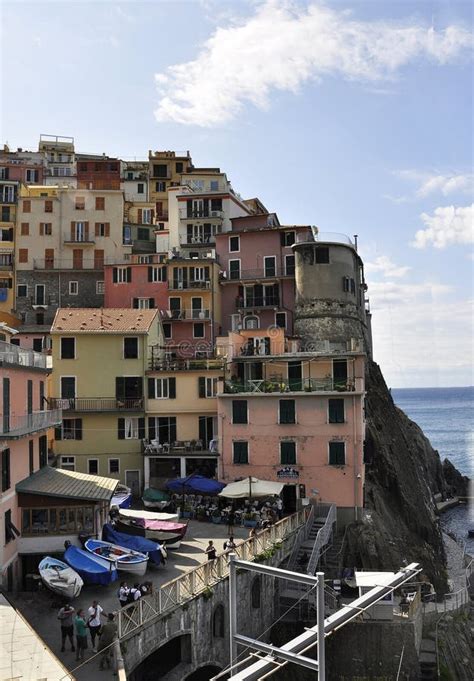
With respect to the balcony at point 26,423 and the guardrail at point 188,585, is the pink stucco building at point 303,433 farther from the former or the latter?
the balcony at point 26,423

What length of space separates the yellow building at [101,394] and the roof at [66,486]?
12.2 meters

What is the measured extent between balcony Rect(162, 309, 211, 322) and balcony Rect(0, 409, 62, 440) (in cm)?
2401

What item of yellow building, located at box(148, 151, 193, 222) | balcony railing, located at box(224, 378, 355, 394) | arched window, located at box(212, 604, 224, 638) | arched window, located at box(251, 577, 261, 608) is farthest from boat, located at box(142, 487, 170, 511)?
yellow building, located at box(148, 151, 193, 222)

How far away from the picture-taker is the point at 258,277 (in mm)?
60094

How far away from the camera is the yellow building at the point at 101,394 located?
44812mm

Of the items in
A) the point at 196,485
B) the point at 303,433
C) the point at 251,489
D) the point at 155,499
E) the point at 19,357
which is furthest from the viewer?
the point at 303,433

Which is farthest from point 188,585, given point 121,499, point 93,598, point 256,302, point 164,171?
point 164,171

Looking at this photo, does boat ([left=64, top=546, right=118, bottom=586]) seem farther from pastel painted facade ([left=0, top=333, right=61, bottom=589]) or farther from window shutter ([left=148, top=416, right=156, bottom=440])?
window shutter ([left=148, top=416, right=156, bottom=440])

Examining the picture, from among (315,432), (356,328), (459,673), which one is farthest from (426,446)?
(459,673)

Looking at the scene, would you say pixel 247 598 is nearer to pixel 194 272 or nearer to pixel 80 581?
pixel 80 581

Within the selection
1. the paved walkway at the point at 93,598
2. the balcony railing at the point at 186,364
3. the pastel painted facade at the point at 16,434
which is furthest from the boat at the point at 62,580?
the balcony railing at the point at 186,364

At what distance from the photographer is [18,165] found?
89.0 metres

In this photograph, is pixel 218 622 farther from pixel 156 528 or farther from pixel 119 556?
pixel 156 528

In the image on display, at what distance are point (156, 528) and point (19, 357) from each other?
31.8 feet
